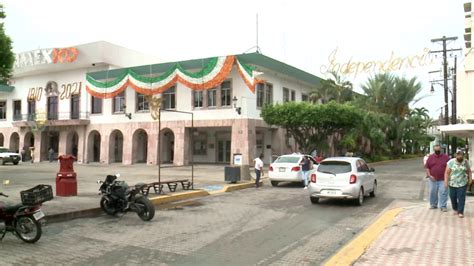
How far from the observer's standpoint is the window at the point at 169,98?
36188 millimetres

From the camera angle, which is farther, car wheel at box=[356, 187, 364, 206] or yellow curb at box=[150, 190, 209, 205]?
yellow curb at box=[150, 190, 209, 205]

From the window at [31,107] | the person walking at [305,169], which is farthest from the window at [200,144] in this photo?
the person walking at [305,169]

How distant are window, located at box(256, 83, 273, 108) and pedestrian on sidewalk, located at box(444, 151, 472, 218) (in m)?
23.6

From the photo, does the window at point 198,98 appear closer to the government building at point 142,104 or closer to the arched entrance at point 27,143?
the government building at point 142,104

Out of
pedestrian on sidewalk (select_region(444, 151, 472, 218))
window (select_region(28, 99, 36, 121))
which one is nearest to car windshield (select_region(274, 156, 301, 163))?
pedestrian on sidewalk (select_region(444, 151, 472, 218))

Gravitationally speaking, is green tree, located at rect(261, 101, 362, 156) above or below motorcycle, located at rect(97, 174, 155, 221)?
above

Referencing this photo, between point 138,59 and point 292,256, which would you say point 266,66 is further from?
point 292,256

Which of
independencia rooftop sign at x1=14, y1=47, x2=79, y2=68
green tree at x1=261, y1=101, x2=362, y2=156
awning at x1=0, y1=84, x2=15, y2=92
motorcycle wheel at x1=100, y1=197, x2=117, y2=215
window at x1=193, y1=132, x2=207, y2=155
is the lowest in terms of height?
motorcycle wheel at x1=100, y1=197, x2=117, y2=215

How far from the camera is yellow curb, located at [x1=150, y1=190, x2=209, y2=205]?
540 inches

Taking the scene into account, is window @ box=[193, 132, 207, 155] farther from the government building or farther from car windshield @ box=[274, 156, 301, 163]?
car windshield @ box=[274, 156, 301, 163]

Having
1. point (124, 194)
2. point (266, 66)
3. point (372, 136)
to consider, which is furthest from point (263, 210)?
point (372, 136)

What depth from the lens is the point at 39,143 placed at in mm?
43812

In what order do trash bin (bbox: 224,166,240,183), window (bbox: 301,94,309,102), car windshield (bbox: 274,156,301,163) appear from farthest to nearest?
window (bbox: 301,94,309,102), car windshield (bbox: 274,156,301,163), trash bin (bbox: 224,166,240,183)

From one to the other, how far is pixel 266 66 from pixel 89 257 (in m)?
27.1
